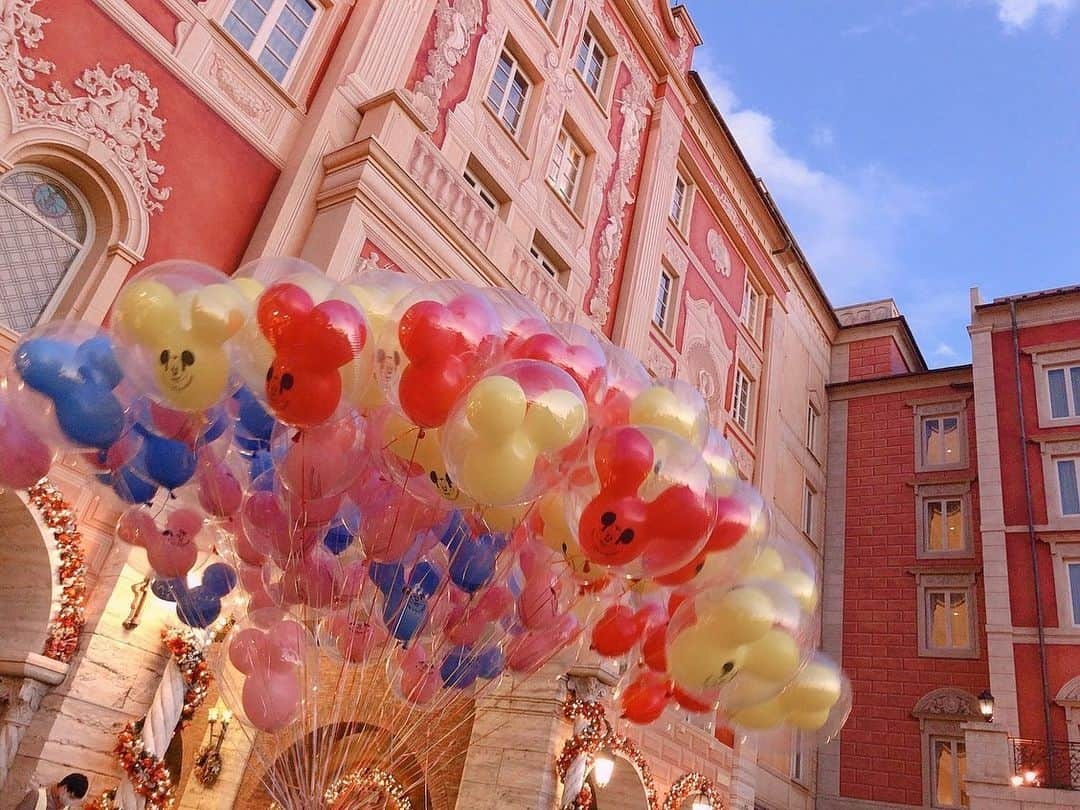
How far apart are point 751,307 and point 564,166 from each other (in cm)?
812

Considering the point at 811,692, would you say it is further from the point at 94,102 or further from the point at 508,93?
the point at 508,93

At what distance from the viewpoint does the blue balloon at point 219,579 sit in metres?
5.61

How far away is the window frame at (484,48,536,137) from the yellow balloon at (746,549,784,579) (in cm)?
851

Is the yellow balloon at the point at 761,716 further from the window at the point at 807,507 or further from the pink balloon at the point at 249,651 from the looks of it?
the window at the point at 807,507

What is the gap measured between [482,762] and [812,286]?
57.9 ft

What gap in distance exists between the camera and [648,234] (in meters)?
14.5

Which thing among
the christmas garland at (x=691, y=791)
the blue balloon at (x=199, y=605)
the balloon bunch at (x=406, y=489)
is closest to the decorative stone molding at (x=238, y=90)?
the balloon bunch at (x=406, y=489)

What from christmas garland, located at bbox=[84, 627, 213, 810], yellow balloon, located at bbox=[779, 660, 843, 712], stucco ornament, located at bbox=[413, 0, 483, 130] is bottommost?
christmas garland, located at bbox=[84, 627, 213, 810]

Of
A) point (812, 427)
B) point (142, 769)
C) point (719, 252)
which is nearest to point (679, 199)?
point (719, 252)

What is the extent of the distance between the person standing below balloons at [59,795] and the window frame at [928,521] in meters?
18.3

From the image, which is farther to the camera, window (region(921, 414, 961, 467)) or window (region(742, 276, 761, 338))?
window (region(921, 414, 961, 467))

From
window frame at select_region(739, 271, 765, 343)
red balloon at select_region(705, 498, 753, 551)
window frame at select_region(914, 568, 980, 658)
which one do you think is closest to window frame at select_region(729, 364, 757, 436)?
window frame at select_region(739, 271, 765, 343)

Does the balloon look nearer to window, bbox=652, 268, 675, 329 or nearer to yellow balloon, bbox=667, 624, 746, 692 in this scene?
yellow balloon, bbox=667, 624, 746, 692

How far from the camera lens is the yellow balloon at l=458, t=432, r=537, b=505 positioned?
12.3 ft
